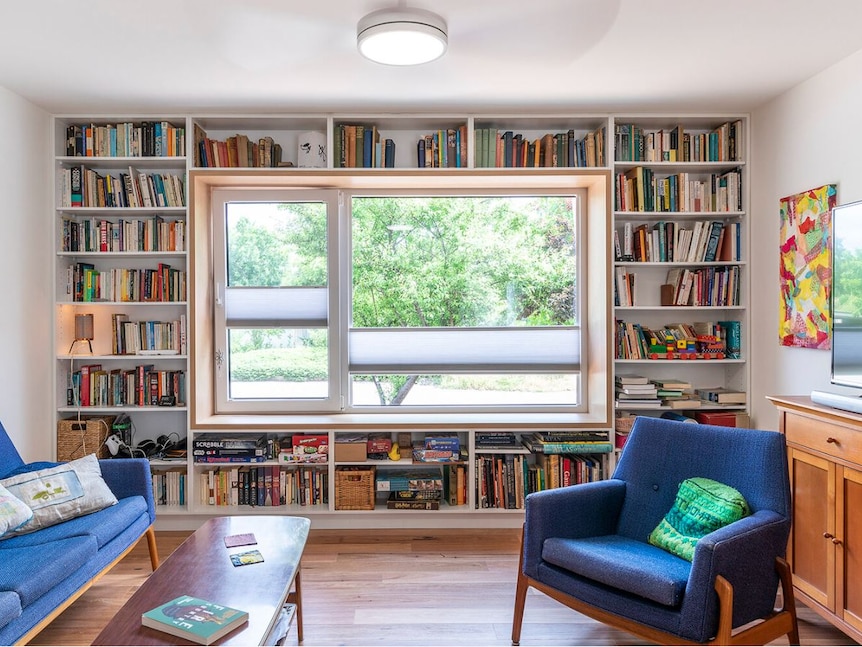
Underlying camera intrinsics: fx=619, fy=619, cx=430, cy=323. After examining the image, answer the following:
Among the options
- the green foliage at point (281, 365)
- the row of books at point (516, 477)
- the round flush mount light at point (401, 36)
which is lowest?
the row of books at point (516, 477)

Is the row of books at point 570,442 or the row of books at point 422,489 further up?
the row of books at point 570,442

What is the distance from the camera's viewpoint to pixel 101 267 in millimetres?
3975

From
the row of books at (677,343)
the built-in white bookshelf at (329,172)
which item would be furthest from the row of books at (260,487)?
the row of books at (677,343)

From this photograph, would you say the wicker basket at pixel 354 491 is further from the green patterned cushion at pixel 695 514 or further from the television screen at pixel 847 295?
the television screen at pixel 847 295

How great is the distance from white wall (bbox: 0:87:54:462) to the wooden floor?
0.99m

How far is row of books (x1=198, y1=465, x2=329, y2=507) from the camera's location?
12.5 ft

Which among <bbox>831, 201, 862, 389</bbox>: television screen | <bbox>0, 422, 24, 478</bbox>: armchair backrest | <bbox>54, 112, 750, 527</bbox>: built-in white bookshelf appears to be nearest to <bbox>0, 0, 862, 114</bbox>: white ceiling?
<bbox>54, 112, 750, 527</bbox>: built-in white bookshelf

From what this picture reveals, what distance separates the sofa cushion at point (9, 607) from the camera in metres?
1.95

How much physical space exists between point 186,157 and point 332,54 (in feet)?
4.41

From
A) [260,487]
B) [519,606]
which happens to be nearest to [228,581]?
[519,606]

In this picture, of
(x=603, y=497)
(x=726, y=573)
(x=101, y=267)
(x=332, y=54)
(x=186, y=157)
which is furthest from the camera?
(x=101, y=267)

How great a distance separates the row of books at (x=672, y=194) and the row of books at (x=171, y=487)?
3178 millimetres

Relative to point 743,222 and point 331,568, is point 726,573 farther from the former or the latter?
point 743,222

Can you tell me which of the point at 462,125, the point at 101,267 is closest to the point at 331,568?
the point at 101,267
